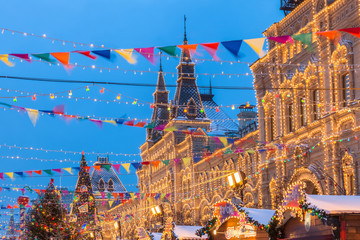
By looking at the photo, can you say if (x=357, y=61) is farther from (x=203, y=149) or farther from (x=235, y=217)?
(x=203, y=149)

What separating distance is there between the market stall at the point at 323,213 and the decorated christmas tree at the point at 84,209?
36.4 metres

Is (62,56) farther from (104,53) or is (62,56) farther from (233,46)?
(233,46)

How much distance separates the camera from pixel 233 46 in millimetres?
15602

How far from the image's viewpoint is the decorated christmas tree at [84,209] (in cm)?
5240

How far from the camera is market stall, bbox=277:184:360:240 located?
50.0 ft

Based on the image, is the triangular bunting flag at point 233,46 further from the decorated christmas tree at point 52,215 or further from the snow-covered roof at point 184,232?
the decorated christmas tree at point 52,215

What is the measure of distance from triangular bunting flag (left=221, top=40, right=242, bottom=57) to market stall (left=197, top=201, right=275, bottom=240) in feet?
18.8

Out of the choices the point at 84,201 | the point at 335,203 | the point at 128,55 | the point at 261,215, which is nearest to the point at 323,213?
the point at 335,203

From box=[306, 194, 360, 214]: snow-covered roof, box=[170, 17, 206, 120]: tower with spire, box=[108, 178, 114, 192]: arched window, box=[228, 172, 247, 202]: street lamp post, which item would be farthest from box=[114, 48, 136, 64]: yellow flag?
box=[108, 178, 114, 192]: arched window

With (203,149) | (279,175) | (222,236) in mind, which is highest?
(203,149)

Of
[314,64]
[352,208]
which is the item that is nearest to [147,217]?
[314,64]

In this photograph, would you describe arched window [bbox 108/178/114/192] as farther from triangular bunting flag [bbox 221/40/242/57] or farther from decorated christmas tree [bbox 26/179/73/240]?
triangular bunting flag [bbox 221/40/242/57]

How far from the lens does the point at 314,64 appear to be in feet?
92.9

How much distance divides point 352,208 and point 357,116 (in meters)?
10.5
